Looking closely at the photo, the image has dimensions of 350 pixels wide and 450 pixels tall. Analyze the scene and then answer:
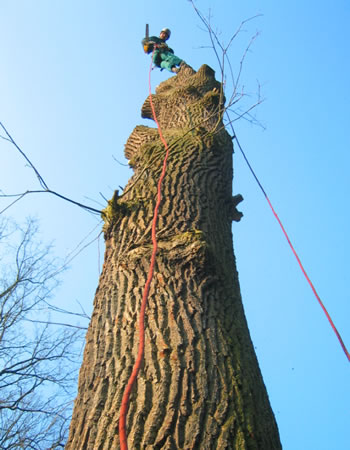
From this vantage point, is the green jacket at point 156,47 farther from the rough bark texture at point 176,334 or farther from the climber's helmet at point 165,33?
the rough bark texture at point 176,334

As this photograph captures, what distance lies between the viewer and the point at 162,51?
6613mm

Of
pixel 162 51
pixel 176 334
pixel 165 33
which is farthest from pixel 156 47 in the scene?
pixel 176 334

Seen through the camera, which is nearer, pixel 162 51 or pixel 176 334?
pixel 176 334

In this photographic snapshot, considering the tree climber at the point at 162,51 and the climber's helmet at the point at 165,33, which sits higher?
the climber's helmet at the point at 165,33

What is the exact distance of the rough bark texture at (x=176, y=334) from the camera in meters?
1.30

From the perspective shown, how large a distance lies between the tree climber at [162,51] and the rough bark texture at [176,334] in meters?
3.94

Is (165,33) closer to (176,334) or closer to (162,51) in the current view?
(162,51)

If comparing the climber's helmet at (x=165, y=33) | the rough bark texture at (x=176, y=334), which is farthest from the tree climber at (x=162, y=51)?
the rough bark texture at (x=176, y=334)

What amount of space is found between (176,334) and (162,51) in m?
6.13

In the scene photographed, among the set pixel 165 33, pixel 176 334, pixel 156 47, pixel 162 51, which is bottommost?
pixel 176 334

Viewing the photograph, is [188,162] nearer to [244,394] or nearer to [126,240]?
[126,240]

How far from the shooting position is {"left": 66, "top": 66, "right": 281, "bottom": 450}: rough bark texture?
1.30 m

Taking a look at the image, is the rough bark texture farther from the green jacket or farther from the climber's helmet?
the climber's helmet

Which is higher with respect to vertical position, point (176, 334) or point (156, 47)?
point (156, 47)
